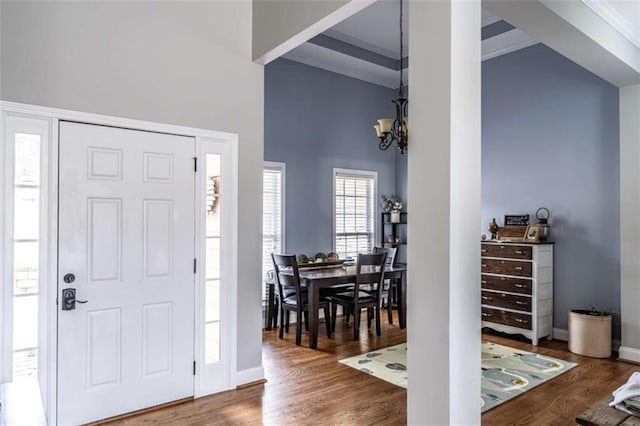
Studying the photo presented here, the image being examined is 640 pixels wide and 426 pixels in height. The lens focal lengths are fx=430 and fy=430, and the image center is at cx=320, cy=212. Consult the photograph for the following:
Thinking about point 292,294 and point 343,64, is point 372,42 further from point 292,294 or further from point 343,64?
point 292,294

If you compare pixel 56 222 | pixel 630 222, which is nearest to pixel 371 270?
pixel 630 222

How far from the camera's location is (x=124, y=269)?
310 cm

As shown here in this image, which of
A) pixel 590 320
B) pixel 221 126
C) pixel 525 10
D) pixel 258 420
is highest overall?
pixel 525 10

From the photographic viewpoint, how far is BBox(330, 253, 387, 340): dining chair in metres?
4.95

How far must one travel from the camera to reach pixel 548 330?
507cm

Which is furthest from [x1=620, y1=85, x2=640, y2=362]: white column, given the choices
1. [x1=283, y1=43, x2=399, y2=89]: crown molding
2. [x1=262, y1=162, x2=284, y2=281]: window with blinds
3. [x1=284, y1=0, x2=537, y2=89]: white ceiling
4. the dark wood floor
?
[x1=262, y1=162, x2=284, y2=281]: window with blinds

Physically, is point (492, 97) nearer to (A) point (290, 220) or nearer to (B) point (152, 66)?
(A) point (290, 220)

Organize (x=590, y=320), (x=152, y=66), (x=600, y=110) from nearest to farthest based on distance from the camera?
(x=152, y=66) < (x=590, y=320) < (x=600, y=110)

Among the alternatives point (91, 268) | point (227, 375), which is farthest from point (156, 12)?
point (227, 375)

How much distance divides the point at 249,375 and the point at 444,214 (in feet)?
8.40

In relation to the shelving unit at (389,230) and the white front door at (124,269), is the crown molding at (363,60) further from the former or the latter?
the white front door at (124,269)

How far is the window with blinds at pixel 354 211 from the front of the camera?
6527 millimetres

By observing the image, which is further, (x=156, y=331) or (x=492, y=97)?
(x=492, y=97)

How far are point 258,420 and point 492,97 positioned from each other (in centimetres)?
501
